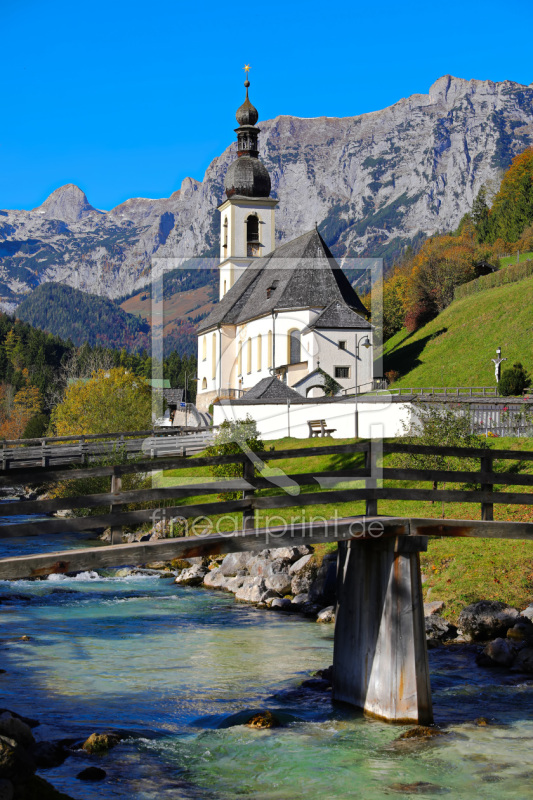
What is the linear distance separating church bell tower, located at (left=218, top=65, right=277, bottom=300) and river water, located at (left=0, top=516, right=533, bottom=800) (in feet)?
224

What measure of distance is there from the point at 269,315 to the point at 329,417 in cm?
2684

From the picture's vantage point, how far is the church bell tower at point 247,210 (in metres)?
81.5

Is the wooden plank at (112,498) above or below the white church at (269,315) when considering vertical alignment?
below

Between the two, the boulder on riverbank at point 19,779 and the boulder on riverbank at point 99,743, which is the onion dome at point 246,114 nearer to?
the boulder on riverbank at point 99,743

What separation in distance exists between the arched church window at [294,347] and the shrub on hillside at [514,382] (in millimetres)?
17833

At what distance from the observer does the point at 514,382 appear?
50.4 m

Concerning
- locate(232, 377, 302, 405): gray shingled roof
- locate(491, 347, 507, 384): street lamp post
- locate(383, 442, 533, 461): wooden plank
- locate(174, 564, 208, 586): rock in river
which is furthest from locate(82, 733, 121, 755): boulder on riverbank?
locate(491, 347, 507, 384): street lamp post

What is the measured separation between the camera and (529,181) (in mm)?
102688

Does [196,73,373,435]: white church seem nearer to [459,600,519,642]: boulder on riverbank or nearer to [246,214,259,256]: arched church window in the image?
[246,214,259,256]: arched church window

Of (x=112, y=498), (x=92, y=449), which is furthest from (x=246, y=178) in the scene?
(x=112, y=498)

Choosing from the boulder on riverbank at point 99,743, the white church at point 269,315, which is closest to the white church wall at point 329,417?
the white church at point 269,315

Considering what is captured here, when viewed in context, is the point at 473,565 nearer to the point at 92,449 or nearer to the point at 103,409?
the point at 92,449

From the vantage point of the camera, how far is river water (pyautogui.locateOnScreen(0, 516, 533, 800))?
9102 millimetres

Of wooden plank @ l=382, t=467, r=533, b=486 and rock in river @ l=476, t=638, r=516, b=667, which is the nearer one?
wooden plank @ l=382, t=467, r=533, b=486
